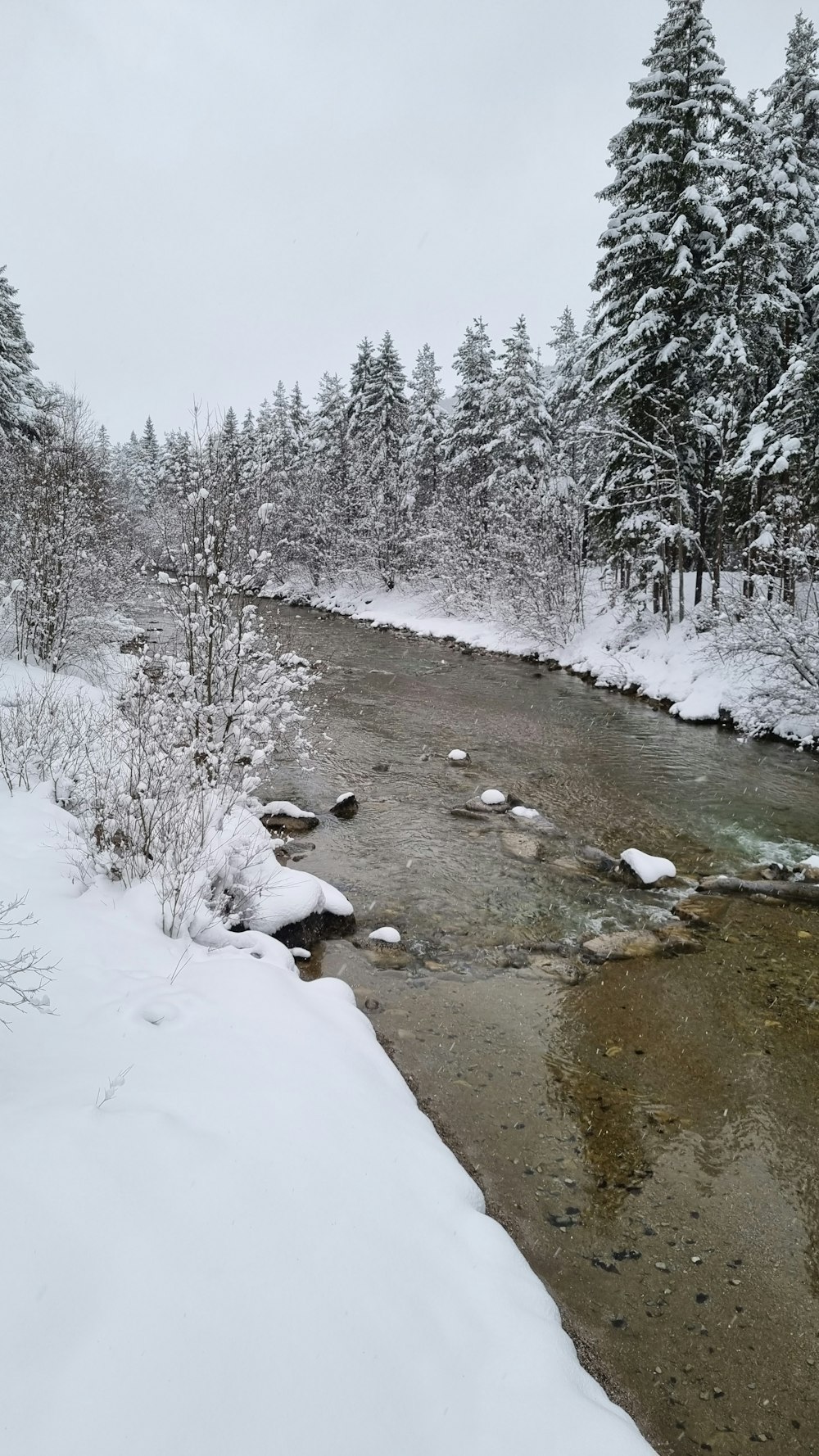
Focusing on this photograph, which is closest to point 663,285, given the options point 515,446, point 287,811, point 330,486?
point 515,446

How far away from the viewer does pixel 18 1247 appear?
7.90 feet

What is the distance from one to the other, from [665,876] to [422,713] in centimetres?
951

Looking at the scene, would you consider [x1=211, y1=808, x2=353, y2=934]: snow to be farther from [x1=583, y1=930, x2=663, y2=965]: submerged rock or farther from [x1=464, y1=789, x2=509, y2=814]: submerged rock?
[x1=464, y1=789, x2=509, y2=814]: submerged rock

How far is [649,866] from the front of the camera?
29.6 ft

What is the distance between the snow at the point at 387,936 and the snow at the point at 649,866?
133 inches

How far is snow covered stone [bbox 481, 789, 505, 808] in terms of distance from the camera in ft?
37.8

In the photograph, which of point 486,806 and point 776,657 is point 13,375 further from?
point 776,657

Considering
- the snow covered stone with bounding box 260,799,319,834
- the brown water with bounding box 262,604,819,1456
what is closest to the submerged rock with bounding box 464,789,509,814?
the brown water with bounding box 262,604,819,1456

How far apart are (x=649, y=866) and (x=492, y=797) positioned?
10.4ft

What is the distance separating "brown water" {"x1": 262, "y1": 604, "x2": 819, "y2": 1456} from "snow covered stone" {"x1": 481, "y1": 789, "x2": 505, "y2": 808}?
0.56 m

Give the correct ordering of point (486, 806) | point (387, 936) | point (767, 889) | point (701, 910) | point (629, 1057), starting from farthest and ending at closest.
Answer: point (486, 806) → point (767, 889) → point (701, 910) → point (387, 936) → point (629, 1057)

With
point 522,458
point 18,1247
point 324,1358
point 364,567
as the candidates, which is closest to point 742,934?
point 324,1358

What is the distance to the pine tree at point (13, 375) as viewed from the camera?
71.2 feet

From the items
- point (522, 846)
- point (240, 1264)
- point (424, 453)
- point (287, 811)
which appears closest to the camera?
point (240, 1264)
